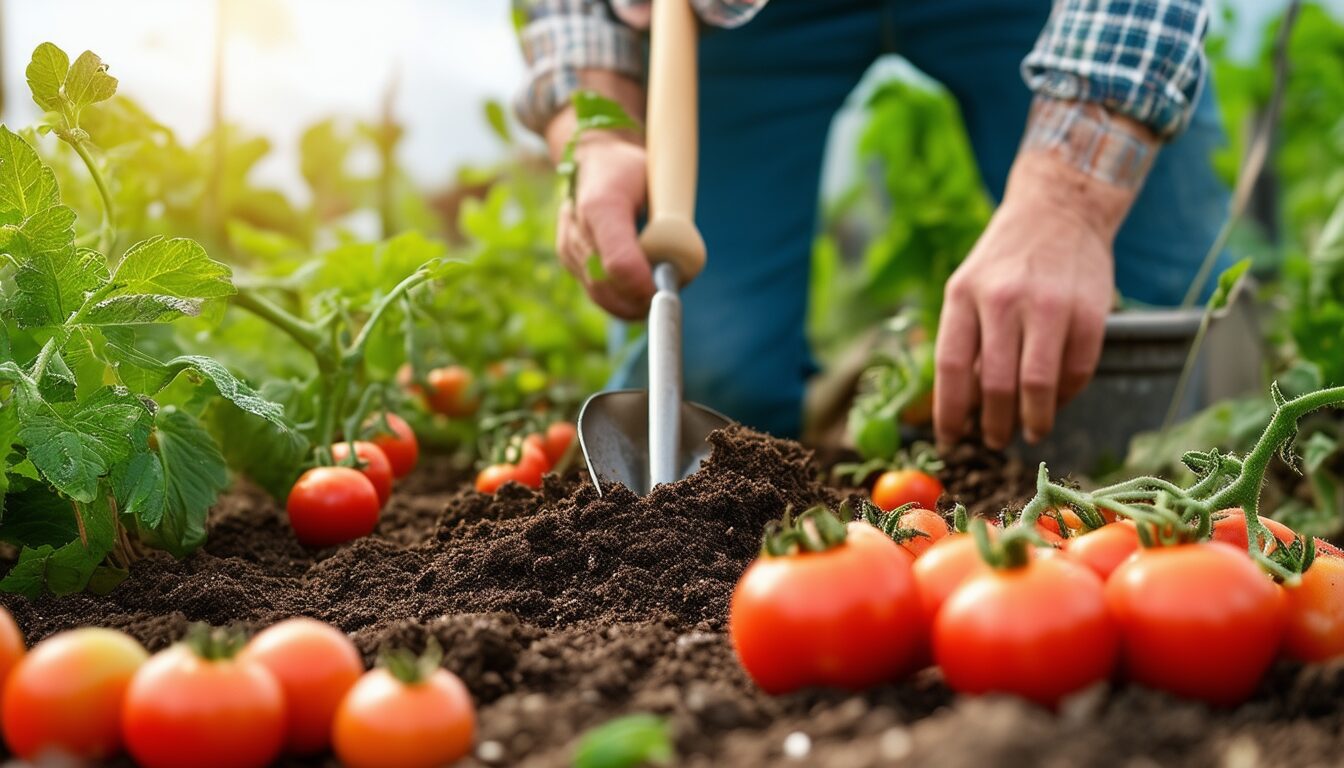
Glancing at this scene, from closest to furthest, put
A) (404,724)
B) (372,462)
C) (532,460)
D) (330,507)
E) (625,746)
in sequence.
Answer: (625,746) → (404,724) → (330,507) → (372,462) → (532,460)

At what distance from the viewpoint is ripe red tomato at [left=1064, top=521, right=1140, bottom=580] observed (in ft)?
4.41

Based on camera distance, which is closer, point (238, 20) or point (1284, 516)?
point (1284, 516)

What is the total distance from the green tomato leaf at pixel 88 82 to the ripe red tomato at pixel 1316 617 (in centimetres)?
178

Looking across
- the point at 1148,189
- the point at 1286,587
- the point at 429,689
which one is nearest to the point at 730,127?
the point at 1148,189

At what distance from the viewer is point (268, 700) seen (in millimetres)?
1117

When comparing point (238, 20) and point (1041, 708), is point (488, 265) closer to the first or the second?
point (238, 20)

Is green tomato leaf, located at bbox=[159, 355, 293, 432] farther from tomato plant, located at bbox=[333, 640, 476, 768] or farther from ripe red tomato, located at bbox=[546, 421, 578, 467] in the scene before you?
ripe red tomato, located at bbox=[546, 421, 578, 467]

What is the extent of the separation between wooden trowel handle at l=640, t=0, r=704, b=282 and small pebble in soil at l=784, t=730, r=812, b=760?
131cm

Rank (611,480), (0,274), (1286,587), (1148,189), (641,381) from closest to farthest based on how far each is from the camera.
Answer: (1286,587), (0,274), (611,480), (641,381), (1148,189)

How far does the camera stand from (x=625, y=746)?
37.7 inches

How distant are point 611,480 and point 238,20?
1.98 meters

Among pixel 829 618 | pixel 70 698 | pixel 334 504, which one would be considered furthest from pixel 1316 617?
pixel 334 504

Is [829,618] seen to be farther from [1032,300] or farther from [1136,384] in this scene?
[1136,384]

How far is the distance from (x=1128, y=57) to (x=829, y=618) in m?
1.69
